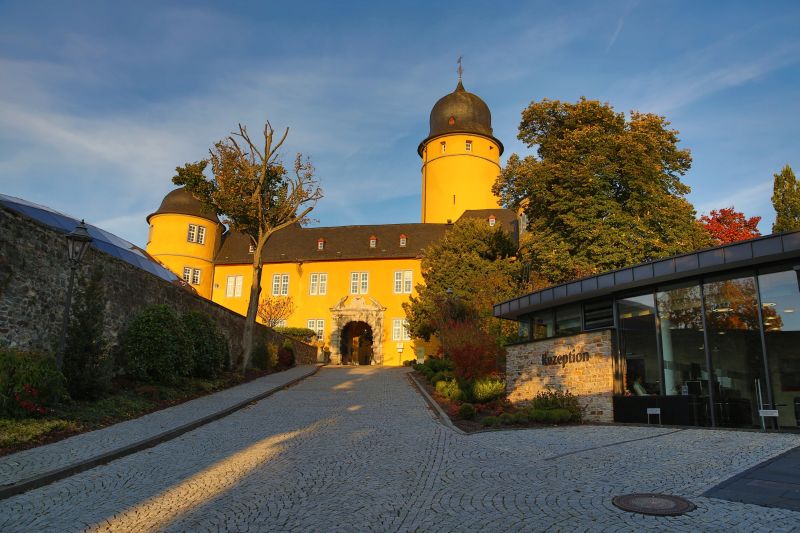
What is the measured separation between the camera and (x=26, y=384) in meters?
9.81

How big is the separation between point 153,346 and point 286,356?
1470 cm

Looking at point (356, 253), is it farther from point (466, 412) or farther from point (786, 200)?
point (466, 412)

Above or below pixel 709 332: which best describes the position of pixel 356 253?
above

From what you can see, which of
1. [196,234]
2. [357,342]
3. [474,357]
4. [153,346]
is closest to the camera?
[153,346]

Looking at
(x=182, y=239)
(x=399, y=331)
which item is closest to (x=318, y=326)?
(x=399, y=331)

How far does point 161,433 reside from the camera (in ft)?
33.9

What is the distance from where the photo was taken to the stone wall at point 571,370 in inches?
537

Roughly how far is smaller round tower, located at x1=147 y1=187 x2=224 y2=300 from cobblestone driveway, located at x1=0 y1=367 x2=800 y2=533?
35640 mm

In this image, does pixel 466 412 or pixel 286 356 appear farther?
pixel 286 356

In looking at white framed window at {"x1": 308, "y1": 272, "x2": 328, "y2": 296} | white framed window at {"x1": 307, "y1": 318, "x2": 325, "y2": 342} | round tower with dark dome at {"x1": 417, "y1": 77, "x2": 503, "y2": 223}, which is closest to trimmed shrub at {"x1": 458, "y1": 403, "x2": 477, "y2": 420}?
white framed window at {"x1": 307, "y1": 318, "x2": 325, "y2": 342}

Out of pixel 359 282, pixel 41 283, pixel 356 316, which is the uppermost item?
pixel 359 282

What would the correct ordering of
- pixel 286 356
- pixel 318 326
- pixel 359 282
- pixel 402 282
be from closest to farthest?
pixel 286 356, pixel 402 282, pixel 318 326, pixel 359 282

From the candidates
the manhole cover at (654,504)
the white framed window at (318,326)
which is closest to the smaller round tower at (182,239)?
the white framed window at (318,326)

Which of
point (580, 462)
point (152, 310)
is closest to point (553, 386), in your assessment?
point (580, 462)
